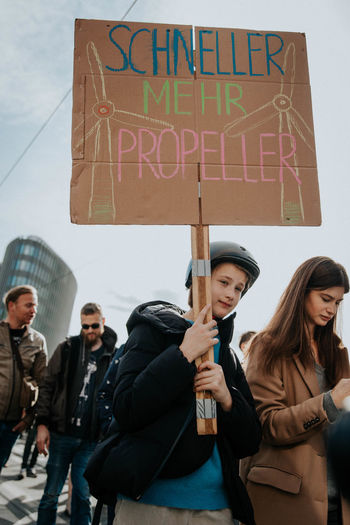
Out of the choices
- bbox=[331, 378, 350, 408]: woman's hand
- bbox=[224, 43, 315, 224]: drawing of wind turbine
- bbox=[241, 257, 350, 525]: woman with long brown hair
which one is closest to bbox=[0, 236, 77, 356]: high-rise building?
bbox=[241, 257, 350, 525]: woman with long brown hair

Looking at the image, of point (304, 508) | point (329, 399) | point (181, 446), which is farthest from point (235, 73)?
point (304, 508)

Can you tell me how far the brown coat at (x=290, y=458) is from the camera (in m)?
1.96

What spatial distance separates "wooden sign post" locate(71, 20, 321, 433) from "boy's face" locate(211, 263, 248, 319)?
0.41ft

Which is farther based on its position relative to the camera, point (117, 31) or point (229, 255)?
Result: point (117, 31)

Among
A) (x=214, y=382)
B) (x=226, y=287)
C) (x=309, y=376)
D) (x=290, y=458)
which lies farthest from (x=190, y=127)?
(x=290, y=458)

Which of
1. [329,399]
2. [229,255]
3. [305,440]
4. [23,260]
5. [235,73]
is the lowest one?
[305,440]

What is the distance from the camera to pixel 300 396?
2.20 metres

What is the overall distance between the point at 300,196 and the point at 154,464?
4.33 ft

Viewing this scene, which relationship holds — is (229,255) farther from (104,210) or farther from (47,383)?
(47,383)

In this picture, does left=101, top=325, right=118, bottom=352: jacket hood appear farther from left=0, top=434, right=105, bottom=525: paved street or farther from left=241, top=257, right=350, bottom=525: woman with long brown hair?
left=241, top=257, right=350, bottom=525: woman with long brown hair

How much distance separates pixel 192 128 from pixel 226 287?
774mm

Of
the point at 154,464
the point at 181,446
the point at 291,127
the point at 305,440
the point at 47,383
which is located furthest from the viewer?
the point at 47,383

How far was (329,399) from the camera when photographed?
200cm

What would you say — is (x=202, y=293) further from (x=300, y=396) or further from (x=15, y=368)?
(x=15, y=368)
